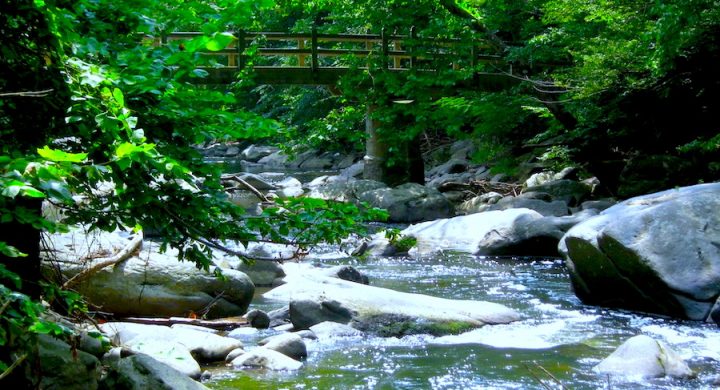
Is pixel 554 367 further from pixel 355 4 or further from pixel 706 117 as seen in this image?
pixel 355 4

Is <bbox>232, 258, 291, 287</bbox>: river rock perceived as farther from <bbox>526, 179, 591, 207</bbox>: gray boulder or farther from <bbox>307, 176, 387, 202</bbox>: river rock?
<bbox>526, 179, 591, 207</bbox>: gray boulder

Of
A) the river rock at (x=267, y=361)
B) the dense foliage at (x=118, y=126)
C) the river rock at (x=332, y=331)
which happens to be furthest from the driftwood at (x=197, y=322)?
the dense foliage at (x=118, y=126)

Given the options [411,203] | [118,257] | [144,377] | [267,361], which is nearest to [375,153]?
[411,203]

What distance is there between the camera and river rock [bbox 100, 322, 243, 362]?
7.07 m

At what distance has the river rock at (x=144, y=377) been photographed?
5184mm

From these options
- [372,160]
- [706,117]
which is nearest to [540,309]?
[706,117]

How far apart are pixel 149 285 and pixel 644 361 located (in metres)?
4.33

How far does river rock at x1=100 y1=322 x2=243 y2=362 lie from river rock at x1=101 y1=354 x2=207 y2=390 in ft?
5.19

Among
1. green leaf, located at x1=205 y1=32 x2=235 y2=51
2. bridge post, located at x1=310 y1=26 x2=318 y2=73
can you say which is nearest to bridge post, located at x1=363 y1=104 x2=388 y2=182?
bridge post, located at x1=310 y1=26 x2=318 y2=73

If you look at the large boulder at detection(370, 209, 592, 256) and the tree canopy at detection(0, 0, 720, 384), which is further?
the large boulder at detection(370, 209, 592, 256)

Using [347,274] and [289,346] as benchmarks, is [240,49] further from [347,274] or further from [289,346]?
[289,346]

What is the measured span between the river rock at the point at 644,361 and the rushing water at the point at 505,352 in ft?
0.36

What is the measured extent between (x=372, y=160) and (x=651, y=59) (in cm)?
966

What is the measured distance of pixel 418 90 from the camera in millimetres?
18938
